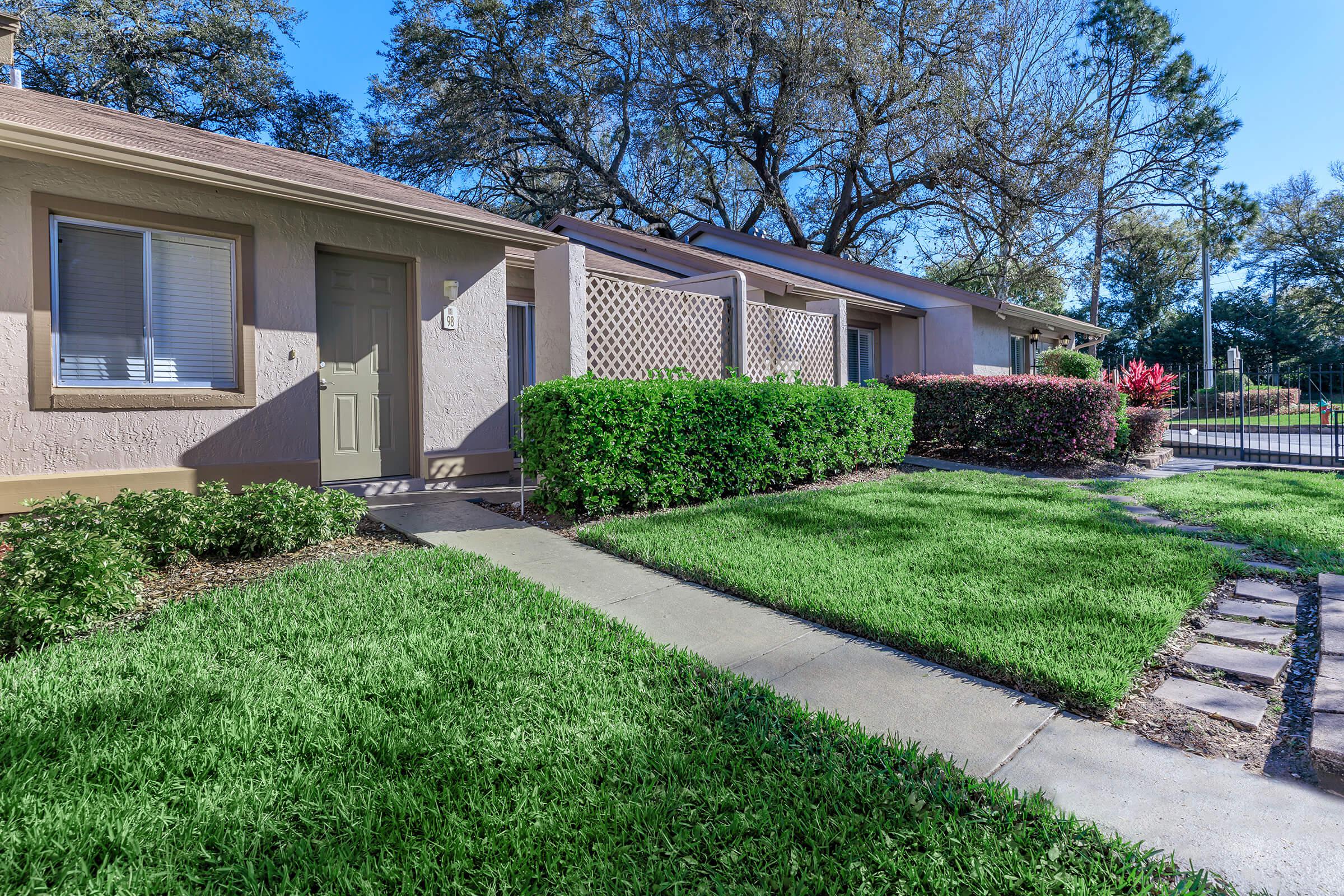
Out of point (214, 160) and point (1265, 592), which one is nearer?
point (1265, 592)

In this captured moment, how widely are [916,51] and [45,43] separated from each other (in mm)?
21251

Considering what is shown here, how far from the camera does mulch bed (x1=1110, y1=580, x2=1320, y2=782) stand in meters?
2.46

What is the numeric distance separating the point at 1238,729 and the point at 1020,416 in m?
8.90

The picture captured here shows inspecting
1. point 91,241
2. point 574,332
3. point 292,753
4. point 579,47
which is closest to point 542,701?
point 292,753

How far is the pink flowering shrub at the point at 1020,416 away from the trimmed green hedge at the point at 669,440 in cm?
388

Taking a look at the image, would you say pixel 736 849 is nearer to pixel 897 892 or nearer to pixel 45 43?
pixel 897 892

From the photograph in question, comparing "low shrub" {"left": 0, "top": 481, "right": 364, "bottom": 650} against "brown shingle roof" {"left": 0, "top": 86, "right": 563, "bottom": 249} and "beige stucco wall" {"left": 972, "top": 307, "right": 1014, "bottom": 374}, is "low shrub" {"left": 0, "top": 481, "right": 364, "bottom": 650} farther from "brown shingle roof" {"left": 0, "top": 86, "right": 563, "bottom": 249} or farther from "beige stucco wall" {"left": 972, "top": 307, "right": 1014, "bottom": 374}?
"beige stucco wall" {"left": 972, "top": 307, "right": 1014, "bottom": 374}

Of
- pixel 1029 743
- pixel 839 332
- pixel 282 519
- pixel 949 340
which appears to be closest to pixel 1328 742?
pixel 1029 743

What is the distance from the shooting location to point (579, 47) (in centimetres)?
1973

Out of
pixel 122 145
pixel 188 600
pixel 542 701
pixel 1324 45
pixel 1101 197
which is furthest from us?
pixel 1324 45

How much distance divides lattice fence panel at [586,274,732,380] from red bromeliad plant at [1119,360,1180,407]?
387 inches

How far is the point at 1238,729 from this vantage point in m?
2.64

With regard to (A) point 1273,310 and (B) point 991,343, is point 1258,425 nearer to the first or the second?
(B) point 991,343

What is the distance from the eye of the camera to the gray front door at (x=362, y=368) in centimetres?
711
